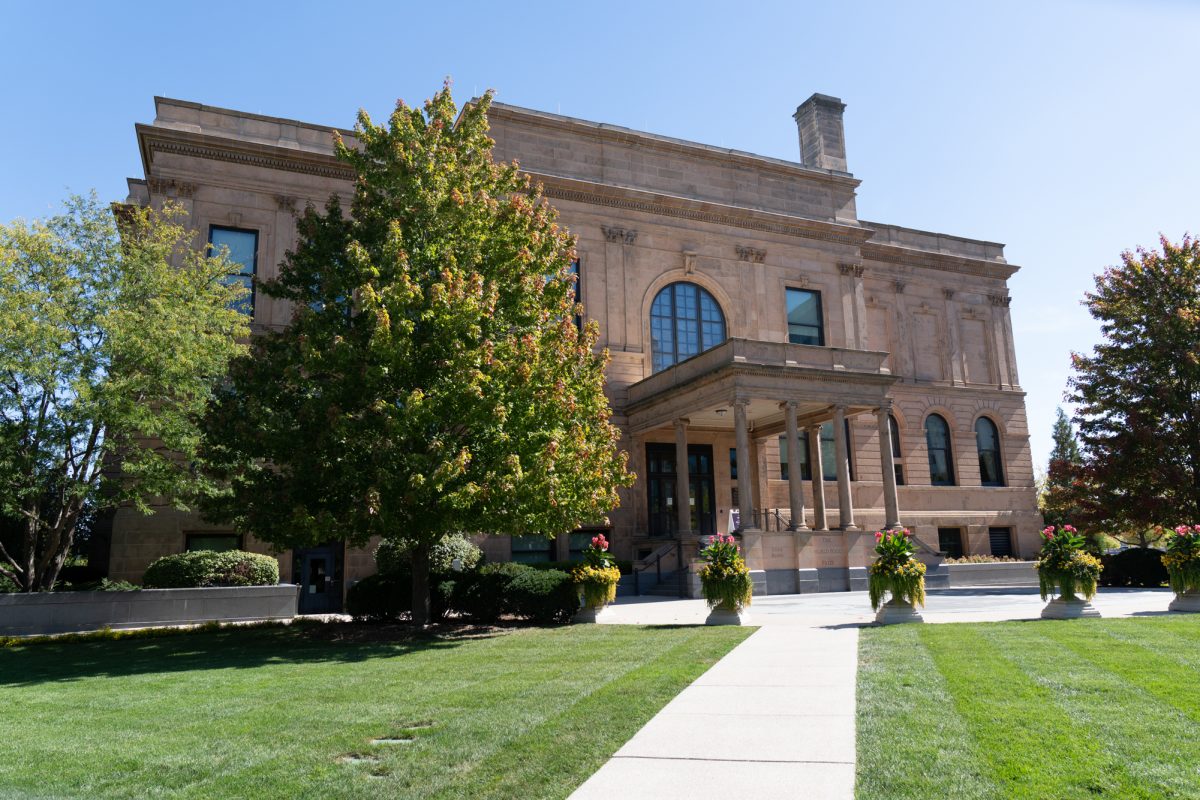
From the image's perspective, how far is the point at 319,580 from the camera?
91.3 ft

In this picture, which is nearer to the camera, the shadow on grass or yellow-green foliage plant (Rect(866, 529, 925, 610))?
the shadow on grass

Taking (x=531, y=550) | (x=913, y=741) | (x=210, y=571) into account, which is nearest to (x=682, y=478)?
(x=531, y=550)

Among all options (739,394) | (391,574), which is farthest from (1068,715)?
(739,394)

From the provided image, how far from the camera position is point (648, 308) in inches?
1393

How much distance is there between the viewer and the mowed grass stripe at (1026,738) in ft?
17.6

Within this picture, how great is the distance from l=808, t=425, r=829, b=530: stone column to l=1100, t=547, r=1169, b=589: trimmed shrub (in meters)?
9.99

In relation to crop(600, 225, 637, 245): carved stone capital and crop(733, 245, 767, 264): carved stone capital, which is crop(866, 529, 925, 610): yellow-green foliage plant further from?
crop(733, 245, 767, 264): carved stone capital

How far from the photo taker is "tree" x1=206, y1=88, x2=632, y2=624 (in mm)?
15125

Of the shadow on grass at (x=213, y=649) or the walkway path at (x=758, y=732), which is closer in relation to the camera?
the walkway path at (x=758, y=732)

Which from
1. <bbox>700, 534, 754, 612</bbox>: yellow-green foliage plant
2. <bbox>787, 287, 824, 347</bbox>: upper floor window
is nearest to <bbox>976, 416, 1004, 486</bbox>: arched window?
<bbox>787, 287, 824, 347</bbox>: upper floor window

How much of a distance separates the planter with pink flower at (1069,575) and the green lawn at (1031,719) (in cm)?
429

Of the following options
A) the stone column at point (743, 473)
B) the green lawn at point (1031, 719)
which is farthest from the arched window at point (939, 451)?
the green lawn at point (1031, 719)

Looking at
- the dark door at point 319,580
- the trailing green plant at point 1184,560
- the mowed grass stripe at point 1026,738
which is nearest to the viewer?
the mowed grass stripe at point 1026,738

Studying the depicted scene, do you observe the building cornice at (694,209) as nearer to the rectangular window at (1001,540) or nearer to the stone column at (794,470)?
the stone column at (794,470)
